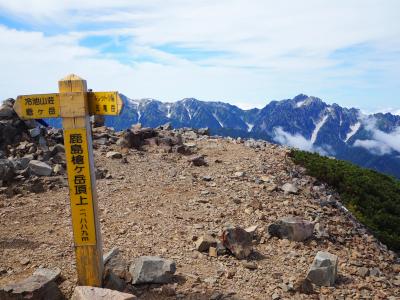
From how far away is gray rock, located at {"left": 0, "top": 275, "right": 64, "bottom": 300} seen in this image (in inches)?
283

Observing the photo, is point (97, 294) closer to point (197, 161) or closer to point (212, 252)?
point (212, 252)

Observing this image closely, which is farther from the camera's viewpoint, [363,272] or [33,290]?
[363,272]

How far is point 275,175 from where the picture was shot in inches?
706

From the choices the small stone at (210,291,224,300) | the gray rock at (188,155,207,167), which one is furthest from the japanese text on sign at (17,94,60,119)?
the gray rock at (188,155,207,167)

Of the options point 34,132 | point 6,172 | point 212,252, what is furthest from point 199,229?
point 34,132

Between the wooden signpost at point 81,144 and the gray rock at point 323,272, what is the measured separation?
4778 mm

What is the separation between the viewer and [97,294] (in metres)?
7.08

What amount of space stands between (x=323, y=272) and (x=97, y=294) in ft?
Result: 16.8

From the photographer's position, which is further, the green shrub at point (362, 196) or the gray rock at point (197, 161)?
the green shrub at point (362, 196)

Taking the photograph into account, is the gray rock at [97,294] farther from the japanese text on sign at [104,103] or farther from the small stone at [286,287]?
the small stone at [286,287]

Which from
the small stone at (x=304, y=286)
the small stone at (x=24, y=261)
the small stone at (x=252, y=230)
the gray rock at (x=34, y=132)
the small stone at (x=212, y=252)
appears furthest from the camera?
the gray rock at (x=34, y=132)

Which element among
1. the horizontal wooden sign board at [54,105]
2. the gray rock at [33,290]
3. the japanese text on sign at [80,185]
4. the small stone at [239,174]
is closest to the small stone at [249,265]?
the japanese text on sign at [80,185]

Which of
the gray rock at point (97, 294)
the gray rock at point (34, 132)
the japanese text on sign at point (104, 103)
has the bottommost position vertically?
the gray rock at point (97, 294)

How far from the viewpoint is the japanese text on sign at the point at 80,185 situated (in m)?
7.38
